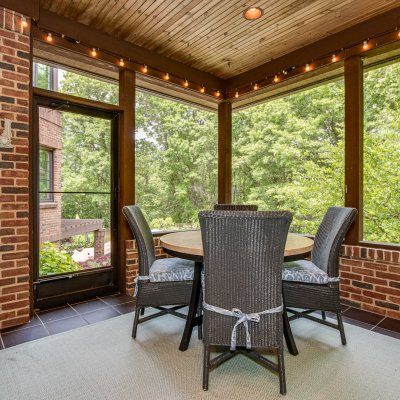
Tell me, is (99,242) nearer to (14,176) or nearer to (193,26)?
(14,176)

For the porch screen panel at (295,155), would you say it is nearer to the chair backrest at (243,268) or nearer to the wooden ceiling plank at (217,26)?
the wooden ceiling plank at (217,26)

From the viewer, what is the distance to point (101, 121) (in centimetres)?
322

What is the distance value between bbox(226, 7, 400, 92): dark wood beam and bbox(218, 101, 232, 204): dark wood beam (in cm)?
36

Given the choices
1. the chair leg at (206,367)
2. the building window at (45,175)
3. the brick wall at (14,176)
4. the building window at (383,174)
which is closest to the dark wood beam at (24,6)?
the brick wall at (14,176)

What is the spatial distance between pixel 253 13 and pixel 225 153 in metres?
1.93

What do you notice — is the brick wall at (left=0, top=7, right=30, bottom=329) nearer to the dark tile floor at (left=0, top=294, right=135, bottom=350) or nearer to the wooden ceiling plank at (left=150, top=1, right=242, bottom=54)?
the dark tile floor at (left=0, top=294, right=135, bottom=350)

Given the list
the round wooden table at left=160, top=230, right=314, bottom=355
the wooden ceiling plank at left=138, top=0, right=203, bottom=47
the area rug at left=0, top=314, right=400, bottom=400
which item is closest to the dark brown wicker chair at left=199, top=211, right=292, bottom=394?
the area rug at left=0, top=314, right=400, bottom=400

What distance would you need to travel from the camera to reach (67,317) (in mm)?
2619

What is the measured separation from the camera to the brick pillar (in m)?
3.24

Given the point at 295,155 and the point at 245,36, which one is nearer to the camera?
the point at 245,36

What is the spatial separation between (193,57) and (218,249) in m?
2.96

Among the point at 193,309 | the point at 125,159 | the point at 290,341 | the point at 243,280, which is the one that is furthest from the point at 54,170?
the point at 290,341

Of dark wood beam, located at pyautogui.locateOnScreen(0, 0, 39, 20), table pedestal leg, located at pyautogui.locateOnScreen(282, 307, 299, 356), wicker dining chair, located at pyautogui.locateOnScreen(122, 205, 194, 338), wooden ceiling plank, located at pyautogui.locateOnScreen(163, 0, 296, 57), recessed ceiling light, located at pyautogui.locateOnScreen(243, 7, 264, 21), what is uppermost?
wooden ceiling plank, located at pyautogui.locateOnScreen(163, 0, 296, 57)

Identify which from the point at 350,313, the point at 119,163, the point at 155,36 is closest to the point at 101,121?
the point at 119,163
